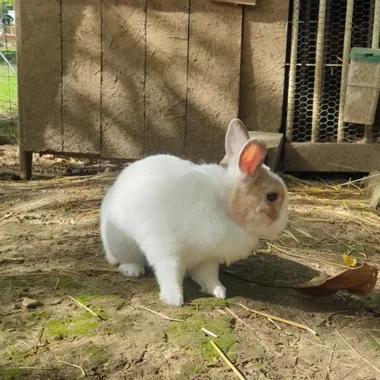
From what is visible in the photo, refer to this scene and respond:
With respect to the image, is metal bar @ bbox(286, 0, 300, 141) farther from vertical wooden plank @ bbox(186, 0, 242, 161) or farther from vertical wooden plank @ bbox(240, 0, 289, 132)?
vertical wooden plank @ bbox(186, 0, 242, 161)

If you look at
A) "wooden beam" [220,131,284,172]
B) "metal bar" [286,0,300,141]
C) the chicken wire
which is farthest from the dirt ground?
the chicken wire

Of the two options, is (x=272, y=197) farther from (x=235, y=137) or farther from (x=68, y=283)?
(x=68, y=283)

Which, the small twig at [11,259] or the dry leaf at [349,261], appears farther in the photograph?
the dry leaf at [349,261]

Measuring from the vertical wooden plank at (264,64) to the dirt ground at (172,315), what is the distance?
132 centimetres

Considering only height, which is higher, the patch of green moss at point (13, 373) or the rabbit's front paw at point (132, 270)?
the rabbit's front paw at point (132, 270)

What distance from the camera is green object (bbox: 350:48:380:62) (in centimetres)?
470

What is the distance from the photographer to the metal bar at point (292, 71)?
5.00m

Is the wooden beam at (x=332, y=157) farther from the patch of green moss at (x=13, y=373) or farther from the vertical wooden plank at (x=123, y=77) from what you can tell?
the patch of green moss at (x=13, y=373)

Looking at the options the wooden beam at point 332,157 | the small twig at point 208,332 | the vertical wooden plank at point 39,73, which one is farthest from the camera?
the wooden beam at point 332,157

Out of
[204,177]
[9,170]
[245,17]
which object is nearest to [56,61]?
[9,170]

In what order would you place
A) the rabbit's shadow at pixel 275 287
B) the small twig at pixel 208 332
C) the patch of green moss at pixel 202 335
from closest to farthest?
the patch of green moss at pixel 202 335
the small twig at pixel 208 332
the rabbit's shadow at pixel 275 287

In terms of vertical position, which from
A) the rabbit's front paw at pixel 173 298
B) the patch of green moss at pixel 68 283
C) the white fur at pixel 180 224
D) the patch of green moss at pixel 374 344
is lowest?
the patch of green moss at pixel 374 344

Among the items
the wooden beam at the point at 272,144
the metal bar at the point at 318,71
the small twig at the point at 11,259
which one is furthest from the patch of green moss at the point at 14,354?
the metal bar at the point at 318,71

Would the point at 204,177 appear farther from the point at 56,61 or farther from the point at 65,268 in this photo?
the point at 56,61
